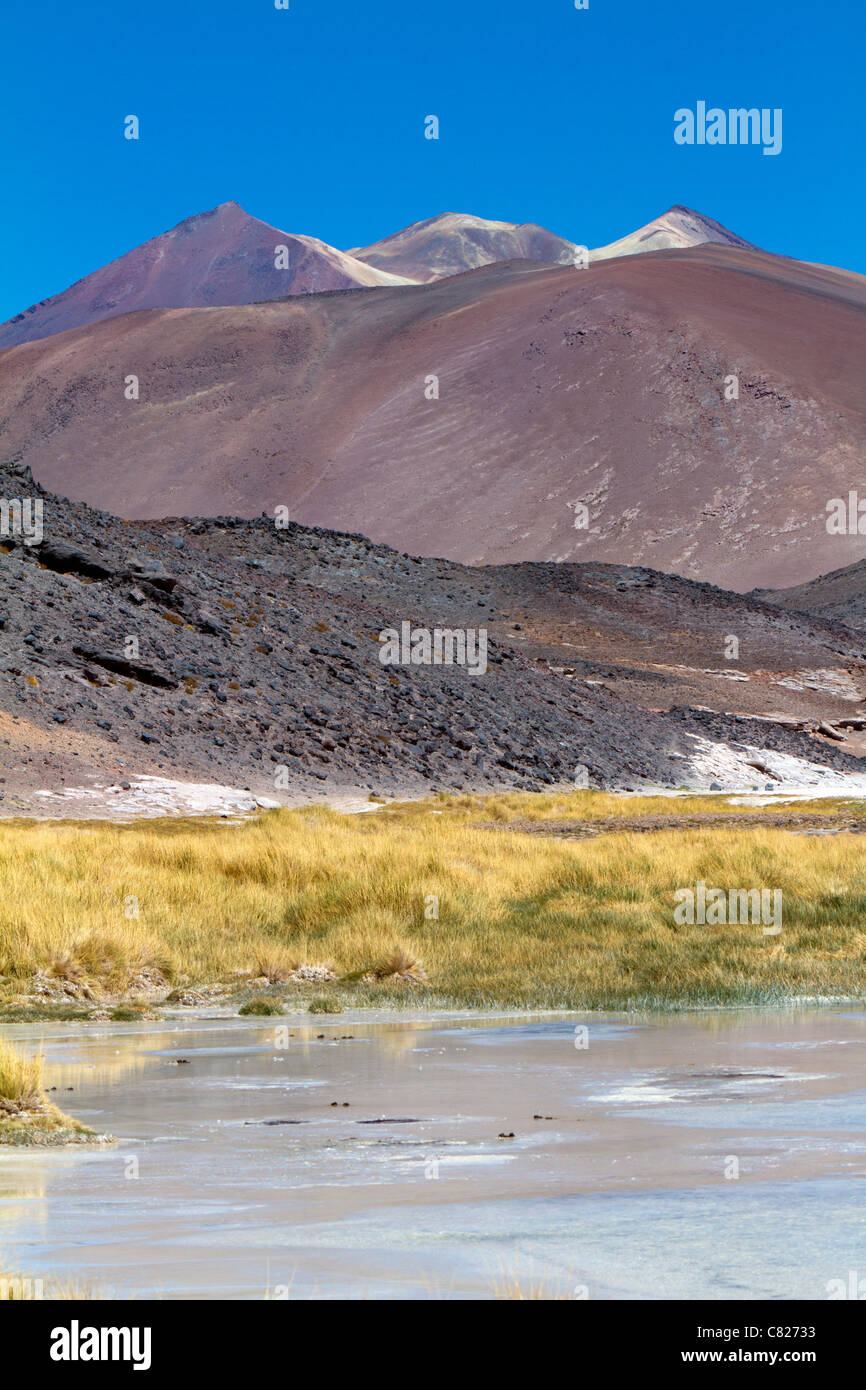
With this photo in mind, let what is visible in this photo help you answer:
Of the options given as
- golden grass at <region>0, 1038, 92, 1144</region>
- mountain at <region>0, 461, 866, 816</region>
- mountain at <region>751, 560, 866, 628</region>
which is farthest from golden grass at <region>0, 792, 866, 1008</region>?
mountain at <region>751, 560, 866, 628</region>

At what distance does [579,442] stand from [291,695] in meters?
110

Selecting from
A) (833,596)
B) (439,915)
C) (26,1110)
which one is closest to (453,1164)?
(26,1110)

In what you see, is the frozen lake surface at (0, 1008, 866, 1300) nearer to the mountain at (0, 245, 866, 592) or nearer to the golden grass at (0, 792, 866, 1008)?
the golden grass at (0, 792, 866, 1008)

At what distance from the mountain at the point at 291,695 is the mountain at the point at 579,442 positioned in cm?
6326

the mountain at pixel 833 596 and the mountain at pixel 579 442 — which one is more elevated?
the mountain at pixel 579 442

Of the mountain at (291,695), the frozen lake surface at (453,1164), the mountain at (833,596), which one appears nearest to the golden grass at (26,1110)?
the frozen lake surface at (453,1164)

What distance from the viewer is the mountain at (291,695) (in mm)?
46875

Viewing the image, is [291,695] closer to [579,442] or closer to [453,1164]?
[453,1164]

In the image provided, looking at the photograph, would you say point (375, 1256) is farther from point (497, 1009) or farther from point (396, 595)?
point (396, 595)

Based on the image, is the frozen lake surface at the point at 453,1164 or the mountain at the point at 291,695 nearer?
the frozen lake surface at the point at 453,1164

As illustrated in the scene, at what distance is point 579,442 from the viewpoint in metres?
162

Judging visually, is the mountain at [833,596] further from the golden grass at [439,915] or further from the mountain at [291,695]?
the golden grass at [439,915]

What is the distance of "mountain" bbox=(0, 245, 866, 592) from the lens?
148750mm
